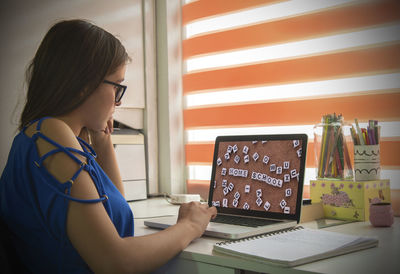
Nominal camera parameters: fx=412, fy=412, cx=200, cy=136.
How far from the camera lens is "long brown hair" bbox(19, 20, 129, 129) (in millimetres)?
957

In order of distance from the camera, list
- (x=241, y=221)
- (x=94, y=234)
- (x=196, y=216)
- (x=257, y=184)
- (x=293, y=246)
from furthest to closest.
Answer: (x=257, y=184)
(x=241, y=221)
(x=196, y=216)
(x=293, y=246)
(x=94, y=234)

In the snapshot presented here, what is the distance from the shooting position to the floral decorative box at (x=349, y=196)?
1334 mm

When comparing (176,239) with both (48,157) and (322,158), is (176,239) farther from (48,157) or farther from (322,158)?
(322,158)

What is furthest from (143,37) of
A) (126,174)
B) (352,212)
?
(352,212)

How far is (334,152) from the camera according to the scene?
4.67 ft

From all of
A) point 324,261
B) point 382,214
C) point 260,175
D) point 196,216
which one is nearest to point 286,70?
point 260,175

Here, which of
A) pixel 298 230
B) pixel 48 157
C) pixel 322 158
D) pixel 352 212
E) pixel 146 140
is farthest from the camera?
pixel 146 140

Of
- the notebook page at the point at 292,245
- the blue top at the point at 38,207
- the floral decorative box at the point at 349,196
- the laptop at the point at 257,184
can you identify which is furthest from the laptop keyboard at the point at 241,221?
the blue top at the point at 38,207

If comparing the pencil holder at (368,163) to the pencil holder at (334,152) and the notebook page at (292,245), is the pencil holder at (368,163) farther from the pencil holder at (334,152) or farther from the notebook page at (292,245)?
the notebook page at (292,245)

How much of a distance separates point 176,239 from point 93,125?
347 millimetres

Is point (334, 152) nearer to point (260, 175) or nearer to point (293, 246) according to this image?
point (260, 175)

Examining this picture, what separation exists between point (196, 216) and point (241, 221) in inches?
7.0

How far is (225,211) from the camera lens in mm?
1401

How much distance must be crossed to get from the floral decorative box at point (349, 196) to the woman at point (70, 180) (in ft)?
1.83
